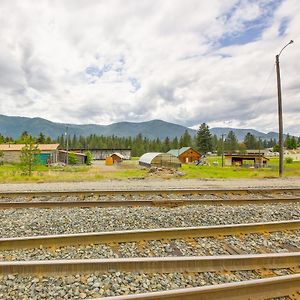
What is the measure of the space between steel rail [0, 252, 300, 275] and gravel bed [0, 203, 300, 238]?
2.16 meters

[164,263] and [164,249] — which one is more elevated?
[164,263]

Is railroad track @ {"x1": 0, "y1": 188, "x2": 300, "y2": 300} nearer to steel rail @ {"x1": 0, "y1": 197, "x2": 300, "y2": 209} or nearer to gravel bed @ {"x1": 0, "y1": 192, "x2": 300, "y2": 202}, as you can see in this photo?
steel rail @ {"x1": 0, "y1": 197, "x2": 300, "y2": 209}

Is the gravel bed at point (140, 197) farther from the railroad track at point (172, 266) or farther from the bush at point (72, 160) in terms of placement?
the bush at point (72, 160)

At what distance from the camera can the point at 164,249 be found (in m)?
5.18

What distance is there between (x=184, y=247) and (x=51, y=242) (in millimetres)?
2666

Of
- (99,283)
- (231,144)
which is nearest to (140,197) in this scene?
(99,283)

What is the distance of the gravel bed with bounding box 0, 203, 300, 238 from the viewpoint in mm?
6520

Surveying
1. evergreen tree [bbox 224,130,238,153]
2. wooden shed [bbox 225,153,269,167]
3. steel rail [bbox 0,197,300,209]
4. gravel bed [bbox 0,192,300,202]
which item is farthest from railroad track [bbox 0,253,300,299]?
evergreen tree [bbox 224,130,238,153]

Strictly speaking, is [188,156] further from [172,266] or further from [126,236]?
[172,266]

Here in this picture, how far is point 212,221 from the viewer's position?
711cm

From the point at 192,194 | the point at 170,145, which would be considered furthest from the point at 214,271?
the point at 170,145

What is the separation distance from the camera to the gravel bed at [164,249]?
4.90 m

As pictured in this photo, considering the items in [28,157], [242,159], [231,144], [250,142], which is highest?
[250,142]

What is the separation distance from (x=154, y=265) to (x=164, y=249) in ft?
3.24
